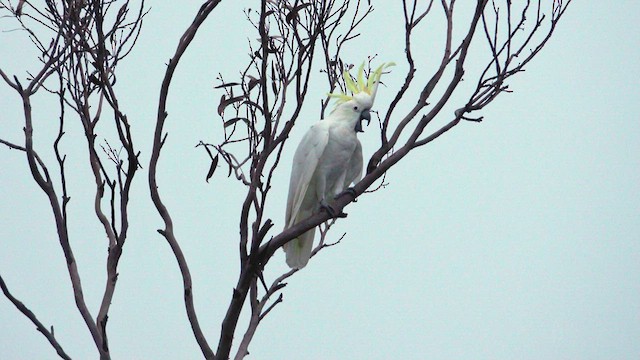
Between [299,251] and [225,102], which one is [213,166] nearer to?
[225,102]

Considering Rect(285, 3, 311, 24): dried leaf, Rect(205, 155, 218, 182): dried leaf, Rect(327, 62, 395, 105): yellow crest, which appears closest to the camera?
Rect(285, 3, 311, 24): dried leaf

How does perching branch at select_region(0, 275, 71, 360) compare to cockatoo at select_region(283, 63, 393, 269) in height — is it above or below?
below

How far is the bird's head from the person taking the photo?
2.45 m

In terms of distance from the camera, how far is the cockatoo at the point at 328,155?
2486 mm

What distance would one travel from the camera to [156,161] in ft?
6.47

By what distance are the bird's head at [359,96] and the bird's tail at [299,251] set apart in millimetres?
456

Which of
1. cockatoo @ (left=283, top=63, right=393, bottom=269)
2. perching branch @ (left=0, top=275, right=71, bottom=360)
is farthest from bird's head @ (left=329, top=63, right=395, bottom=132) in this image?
perching branch @ (left=0, top=275, right=71, bottom=360)

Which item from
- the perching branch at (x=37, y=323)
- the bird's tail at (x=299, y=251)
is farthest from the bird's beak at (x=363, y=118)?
the perching branch at (x=37, y=323)

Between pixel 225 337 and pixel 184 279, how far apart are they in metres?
0.24

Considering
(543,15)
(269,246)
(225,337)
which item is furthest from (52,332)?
(543,15)

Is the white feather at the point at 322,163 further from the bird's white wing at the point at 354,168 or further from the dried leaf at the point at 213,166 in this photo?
the dried leaf at the point at 213,166

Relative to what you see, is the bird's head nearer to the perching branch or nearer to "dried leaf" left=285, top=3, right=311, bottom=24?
"dried leaf" left=285, top=3, right=311, bottom=24

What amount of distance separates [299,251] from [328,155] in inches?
14.9

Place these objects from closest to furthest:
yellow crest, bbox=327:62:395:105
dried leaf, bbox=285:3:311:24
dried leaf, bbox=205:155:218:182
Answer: dried leaf, bbox=285:3:311:24, dried leaf, bbox=205:155:218:182, yellow crest, bbox=327:62:395:105
